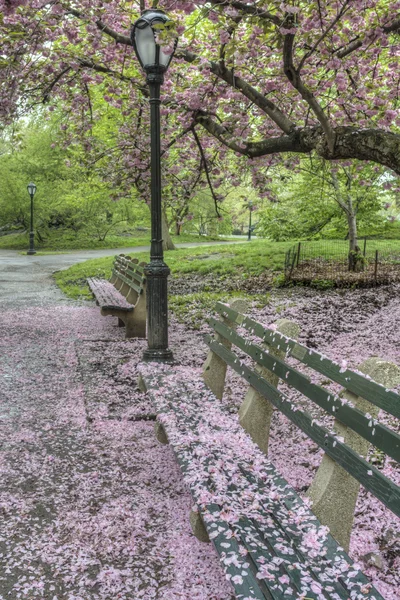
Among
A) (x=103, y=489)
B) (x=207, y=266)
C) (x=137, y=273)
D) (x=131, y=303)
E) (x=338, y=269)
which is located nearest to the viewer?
(x=103, y=489)

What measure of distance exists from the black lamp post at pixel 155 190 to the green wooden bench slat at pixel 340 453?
2.52 m

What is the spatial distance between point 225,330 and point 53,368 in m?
3.03

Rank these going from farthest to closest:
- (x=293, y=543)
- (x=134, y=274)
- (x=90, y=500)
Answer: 1. (x=134, y=274)
2. (x=90, y=500)
3. (x=293, y=543)

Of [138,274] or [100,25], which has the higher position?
[100,25]

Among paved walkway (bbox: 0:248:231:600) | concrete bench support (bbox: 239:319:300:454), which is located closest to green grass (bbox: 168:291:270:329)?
paved walkway (bbox: 0:248:231:600)

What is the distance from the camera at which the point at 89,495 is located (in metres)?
3.51

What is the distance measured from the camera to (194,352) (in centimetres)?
731

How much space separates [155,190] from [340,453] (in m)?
4.12

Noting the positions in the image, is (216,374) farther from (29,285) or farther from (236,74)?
(29,285)

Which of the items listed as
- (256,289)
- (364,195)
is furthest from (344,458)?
(364,195)

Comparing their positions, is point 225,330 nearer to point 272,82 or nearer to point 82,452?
point 82,452

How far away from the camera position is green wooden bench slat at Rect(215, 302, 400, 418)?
2.11 meters

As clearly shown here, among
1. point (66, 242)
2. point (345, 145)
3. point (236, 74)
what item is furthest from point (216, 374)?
point (66, 242)

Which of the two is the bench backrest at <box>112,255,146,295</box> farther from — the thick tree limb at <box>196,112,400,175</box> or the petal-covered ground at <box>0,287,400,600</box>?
the thick tree limb at <box>196,112,400,175</box>
